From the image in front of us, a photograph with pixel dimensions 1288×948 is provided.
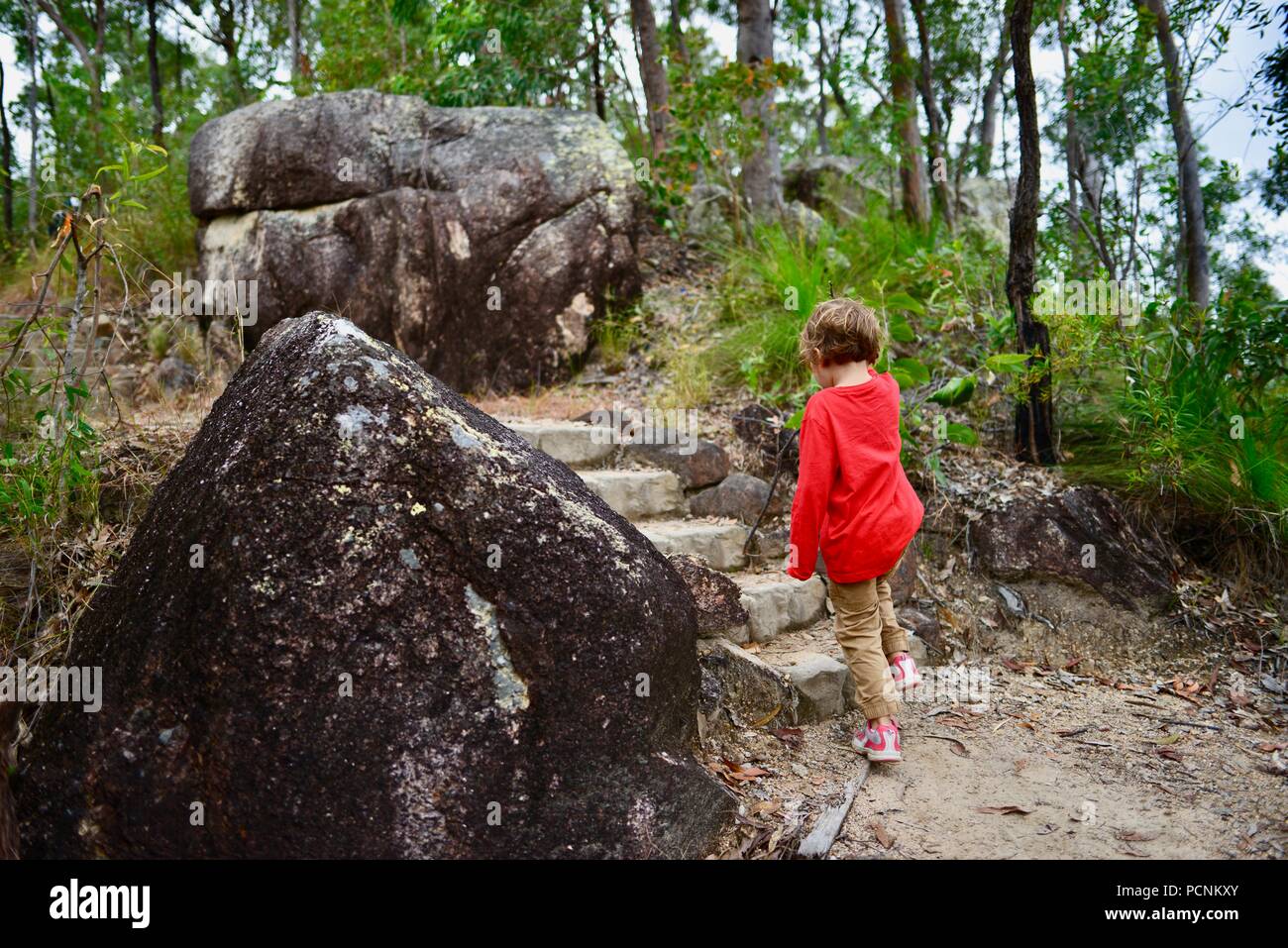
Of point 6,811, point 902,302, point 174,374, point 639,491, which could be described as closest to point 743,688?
point 639,491

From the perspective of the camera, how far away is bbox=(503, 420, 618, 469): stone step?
5094 millimetres

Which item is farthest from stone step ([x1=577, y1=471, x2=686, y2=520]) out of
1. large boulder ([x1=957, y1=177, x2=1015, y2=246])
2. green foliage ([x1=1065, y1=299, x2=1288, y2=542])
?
large boulder ([x1=957, y1=177, x2=1015, y2=246])

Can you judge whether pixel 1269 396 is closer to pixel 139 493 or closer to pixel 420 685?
pixel 420 685

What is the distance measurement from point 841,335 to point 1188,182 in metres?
4.38

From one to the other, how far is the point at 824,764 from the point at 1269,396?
3.69 m

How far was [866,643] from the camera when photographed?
3.35 metres

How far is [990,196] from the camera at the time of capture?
12.6m

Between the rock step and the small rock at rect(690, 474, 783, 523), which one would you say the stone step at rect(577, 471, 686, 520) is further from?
the rock step

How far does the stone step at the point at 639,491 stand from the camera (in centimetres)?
480

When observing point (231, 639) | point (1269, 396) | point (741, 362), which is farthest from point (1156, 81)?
point (231, 639)

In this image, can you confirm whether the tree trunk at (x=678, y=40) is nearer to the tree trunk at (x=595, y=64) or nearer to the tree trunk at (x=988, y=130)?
the tree trunk at (x=595, y=64)

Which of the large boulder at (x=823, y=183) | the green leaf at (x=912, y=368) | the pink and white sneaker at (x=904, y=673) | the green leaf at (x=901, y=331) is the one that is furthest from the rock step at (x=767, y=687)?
the large boulder at (x=823, y=183)

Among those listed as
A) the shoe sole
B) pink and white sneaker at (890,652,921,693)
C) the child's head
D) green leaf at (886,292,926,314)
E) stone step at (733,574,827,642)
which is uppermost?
green leaf at (886,292,926,314)

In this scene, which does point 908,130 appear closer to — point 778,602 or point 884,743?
point 778,602
